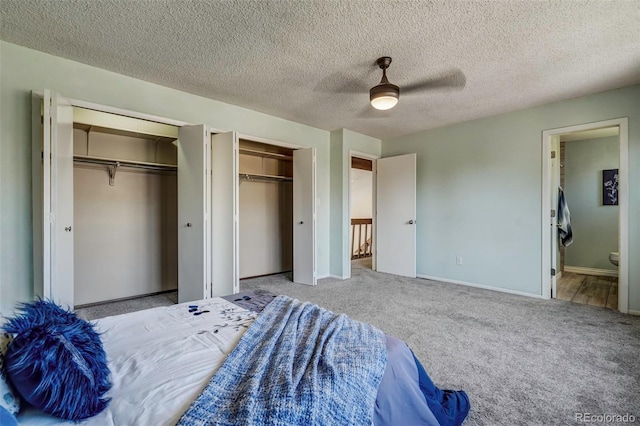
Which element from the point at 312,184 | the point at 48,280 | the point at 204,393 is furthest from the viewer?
the point at 312,184

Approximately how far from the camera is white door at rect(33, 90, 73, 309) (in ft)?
7.23

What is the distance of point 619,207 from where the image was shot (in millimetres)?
3244

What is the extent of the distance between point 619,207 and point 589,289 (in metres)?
1.50

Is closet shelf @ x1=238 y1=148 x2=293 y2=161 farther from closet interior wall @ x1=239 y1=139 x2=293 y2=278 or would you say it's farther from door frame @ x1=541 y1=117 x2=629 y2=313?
door frame @ x1=541 y1=117 x2=629 y2=313

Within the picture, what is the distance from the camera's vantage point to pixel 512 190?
3980 mm

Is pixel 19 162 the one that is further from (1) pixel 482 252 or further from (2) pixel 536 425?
(1) pixel 482 252

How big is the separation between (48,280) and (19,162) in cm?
108

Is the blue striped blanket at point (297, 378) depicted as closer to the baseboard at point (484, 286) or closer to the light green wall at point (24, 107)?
the light green wall at point (24, 107)

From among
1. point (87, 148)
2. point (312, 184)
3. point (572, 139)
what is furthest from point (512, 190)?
point (87, 148)

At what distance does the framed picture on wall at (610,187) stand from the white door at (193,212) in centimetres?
641

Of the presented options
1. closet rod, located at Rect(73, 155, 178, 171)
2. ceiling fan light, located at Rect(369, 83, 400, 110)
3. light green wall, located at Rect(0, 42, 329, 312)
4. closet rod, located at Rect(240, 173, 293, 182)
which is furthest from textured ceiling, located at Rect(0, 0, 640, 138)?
closet rod, located at Rect(240, 173, 293, 182)

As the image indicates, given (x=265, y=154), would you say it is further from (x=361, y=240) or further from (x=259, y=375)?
(x=259, y=375)

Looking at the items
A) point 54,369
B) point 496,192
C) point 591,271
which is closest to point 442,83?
point 496,192

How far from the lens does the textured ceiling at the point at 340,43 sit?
6.47 feet
